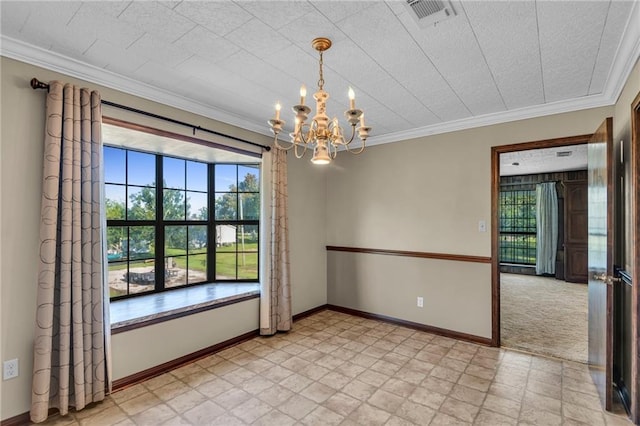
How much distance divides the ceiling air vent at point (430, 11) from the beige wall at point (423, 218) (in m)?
2.10

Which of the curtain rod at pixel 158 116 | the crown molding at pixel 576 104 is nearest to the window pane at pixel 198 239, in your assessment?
the curtain rod at pixel 158 116

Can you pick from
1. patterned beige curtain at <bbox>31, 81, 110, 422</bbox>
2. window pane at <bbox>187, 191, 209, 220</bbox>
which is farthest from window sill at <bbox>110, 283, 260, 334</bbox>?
window pane at <bbox>187, 191, 209, 220</bbox>

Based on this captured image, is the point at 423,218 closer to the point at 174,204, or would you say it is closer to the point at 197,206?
the point at 197,206

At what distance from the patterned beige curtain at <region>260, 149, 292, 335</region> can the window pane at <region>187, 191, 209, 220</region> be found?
0.90 metres

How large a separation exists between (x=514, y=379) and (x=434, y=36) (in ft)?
9.20

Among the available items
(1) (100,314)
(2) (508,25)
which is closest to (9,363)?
(1) (100,314)

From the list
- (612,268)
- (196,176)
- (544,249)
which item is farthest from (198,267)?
(544,249)

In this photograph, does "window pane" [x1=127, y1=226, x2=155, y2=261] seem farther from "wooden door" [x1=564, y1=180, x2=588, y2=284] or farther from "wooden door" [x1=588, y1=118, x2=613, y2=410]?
"wooden door" [x1=564, y1=180, x2=588, y2=284]

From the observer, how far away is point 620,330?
8.11ft

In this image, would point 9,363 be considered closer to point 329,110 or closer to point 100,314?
point 100,314

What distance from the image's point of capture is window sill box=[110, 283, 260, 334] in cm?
267

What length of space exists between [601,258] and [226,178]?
3.86 meters

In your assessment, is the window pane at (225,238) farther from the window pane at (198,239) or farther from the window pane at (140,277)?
the window pane at (140,277)

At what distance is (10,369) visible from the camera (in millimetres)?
2025
